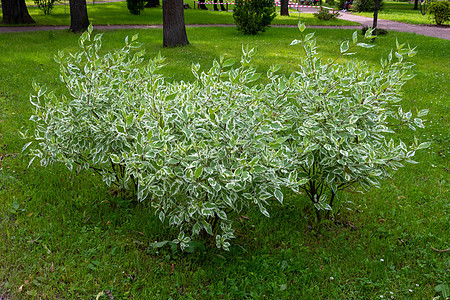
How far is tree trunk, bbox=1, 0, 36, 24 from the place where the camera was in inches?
701

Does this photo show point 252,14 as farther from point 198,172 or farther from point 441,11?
point 198,172

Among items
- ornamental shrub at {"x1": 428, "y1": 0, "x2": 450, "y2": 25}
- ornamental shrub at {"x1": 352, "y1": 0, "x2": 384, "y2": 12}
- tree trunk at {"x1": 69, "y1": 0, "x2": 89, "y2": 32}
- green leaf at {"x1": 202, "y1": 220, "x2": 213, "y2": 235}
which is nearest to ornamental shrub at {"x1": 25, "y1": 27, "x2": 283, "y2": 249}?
green leaf at {"x1": 202, "y1": 220, "x2": 213, "y2": 235}

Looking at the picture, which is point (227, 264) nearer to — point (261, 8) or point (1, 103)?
point (1, 103)

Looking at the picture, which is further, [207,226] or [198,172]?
[207,226]

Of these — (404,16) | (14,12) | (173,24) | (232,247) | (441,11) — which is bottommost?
(232,247)

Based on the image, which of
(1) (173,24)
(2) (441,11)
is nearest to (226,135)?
(1) (173,24)

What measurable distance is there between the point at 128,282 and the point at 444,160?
14.6 ft

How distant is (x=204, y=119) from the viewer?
9.79 feet

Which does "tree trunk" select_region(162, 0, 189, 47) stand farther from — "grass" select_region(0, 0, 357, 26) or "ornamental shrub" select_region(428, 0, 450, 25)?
"ornamental shrub" select_region(428, 0, 450, 25)

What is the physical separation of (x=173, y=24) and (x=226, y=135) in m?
10.2

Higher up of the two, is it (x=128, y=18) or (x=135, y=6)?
(x=135, y=6)

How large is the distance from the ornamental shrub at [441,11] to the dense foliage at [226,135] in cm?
2266

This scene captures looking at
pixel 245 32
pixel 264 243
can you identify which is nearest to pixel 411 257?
pixel 264 243

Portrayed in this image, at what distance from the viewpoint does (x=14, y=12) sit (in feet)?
58.7
